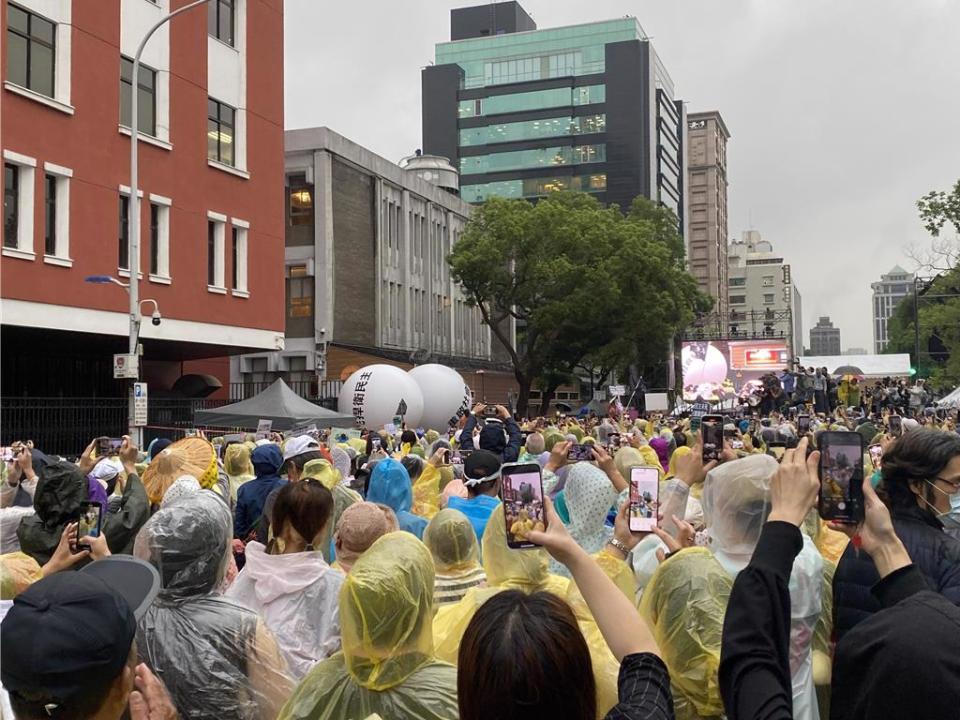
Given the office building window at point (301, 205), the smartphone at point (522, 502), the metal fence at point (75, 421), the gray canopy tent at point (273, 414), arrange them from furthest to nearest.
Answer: the office building window at point (301, 205) < the metal fence at point (75, 421) < the gray canopy tent at point (273, 414) < the smartphone at point (522, 502)

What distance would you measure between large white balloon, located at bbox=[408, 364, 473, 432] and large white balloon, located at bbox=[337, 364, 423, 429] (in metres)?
1.77

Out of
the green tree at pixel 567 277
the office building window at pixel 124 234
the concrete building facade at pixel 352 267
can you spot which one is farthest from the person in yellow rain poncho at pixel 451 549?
the green tree at pixel 567 277

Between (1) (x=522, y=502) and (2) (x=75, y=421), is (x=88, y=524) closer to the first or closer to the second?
(1) (x=522, y=502)

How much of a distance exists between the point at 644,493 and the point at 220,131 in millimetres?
27732

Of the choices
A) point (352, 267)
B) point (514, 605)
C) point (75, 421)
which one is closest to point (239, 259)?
point (75, 421)

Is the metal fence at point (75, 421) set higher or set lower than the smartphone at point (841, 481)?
lower

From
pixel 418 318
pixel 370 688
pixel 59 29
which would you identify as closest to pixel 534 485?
pixel 370 688

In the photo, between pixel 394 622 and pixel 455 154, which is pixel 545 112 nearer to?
pixel 455 154

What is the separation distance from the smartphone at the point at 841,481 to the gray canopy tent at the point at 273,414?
16745 mm

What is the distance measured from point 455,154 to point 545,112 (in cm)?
977

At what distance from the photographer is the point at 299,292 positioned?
1636 inches

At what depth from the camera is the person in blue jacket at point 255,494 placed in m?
6.88

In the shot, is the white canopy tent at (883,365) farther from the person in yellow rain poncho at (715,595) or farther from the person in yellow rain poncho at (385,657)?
the person in yellow rain poncho at (385,657)

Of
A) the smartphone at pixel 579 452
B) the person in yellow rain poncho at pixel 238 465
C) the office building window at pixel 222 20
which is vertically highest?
the office building window at pixel 222 20
